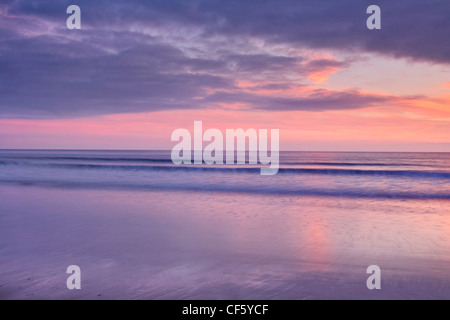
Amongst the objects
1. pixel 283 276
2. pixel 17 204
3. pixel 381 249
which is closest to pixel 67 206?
pixel 17 204

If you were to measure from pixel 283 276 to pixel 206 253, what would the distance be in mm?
1456

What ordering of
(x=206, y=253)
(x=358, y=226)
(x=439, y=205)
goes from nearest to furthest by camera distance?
1. (x=206, y=253)
2. (x=358, y=226)
3. (x=439, y=205)

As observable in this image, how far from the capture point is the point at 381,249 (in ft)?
18.2

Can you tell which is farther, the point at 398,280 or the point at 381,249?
the point at 381,249

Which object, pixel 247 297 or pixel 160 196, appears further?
pixel 160 196

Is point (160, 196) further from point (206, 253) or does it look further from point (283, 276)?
point (283, 276)

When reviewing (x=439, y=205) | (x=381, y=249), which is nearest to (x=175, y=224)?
(x=381, y=249)

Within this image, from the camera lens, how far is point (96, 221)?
7559 millimetres

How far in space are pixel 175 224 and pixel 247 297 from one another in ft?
12.9
